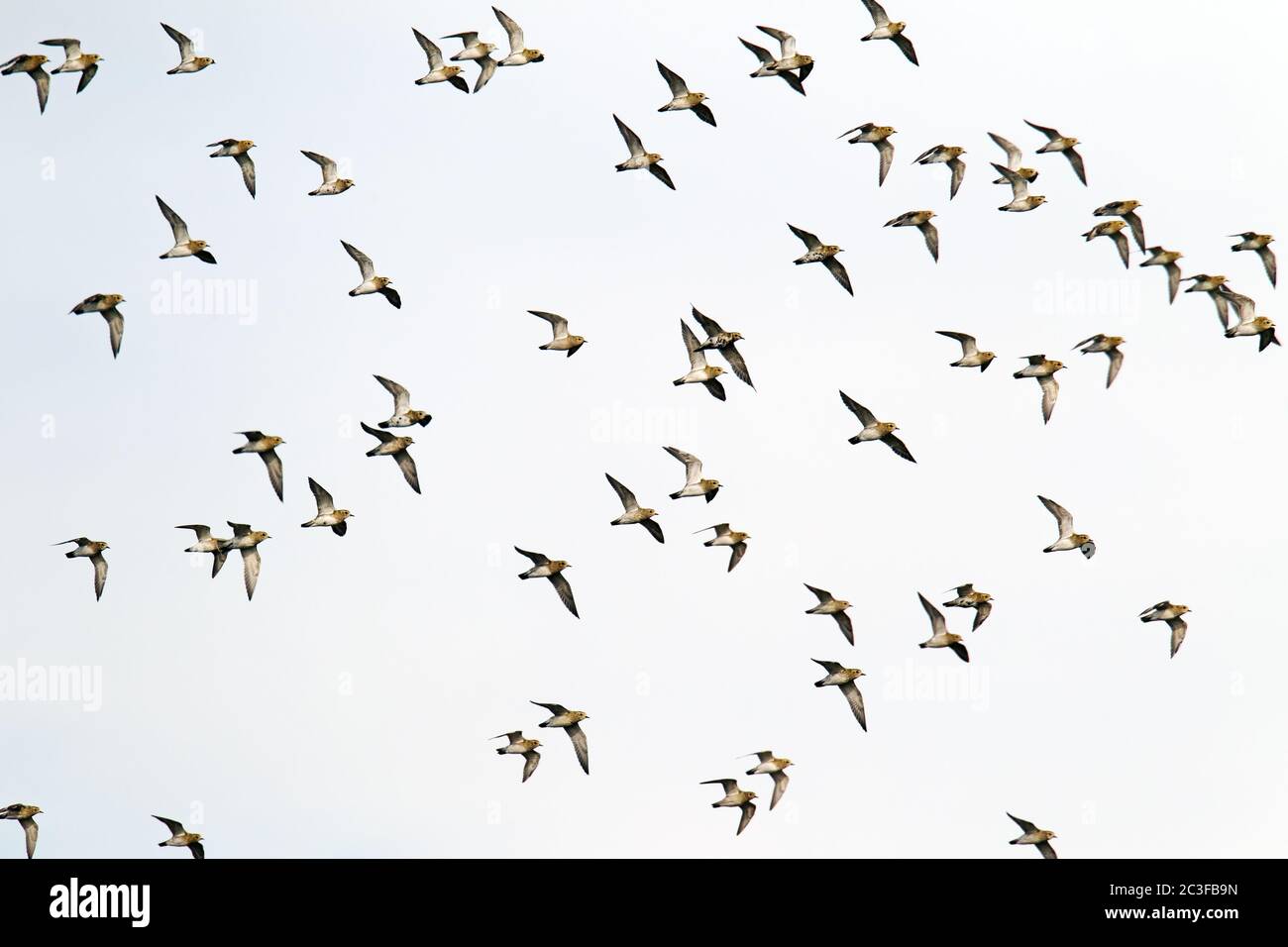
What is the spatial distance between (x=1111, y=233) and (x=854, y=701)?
13.0 meters

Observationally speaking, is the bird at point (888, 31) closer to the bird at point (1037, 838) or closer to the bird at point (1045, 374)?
the bird at point (1045, 374)

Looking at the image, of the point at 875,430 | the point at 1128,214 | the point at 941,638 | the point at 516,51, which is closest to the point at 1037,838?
the point at 941,638

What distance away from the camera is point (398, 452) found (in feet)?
183

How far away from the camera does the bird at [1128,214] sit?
61.1 m

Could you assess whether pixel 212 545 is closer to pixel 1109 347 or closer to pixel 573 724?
pixel 573 724

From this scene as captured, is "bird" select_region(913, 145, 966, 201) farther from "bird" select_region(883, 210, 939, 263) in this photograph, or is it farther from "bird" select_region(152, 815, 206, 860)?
"bird" select_region(152, 815, 206, 860)

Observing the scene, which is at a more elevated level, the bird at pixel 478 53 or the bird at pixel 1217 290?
the bird at pixel 478 53

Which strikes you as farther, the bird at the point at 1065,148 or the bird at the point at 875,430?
the bird at the point at 1065,148

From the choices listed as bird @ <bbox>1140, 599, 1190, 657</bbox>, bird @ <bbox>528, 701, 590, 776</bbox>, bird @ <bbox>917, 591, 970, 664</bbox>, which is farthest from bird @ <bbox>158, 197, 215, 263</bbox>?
bird @ <bbox>1140, 599, 1190, 657</bbox>

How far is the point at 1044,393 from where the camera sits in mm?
60000

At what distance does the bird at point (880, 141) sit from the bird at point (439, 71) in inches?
348

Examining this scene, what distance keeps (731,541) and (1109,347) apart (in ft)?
35.2

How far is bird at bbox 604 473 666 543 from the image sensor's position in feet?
185

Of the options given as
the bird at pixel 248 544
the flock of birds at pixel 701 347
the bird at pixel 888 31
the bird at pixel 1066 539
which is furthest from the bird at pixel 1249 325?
the bird at pixel 248 544
